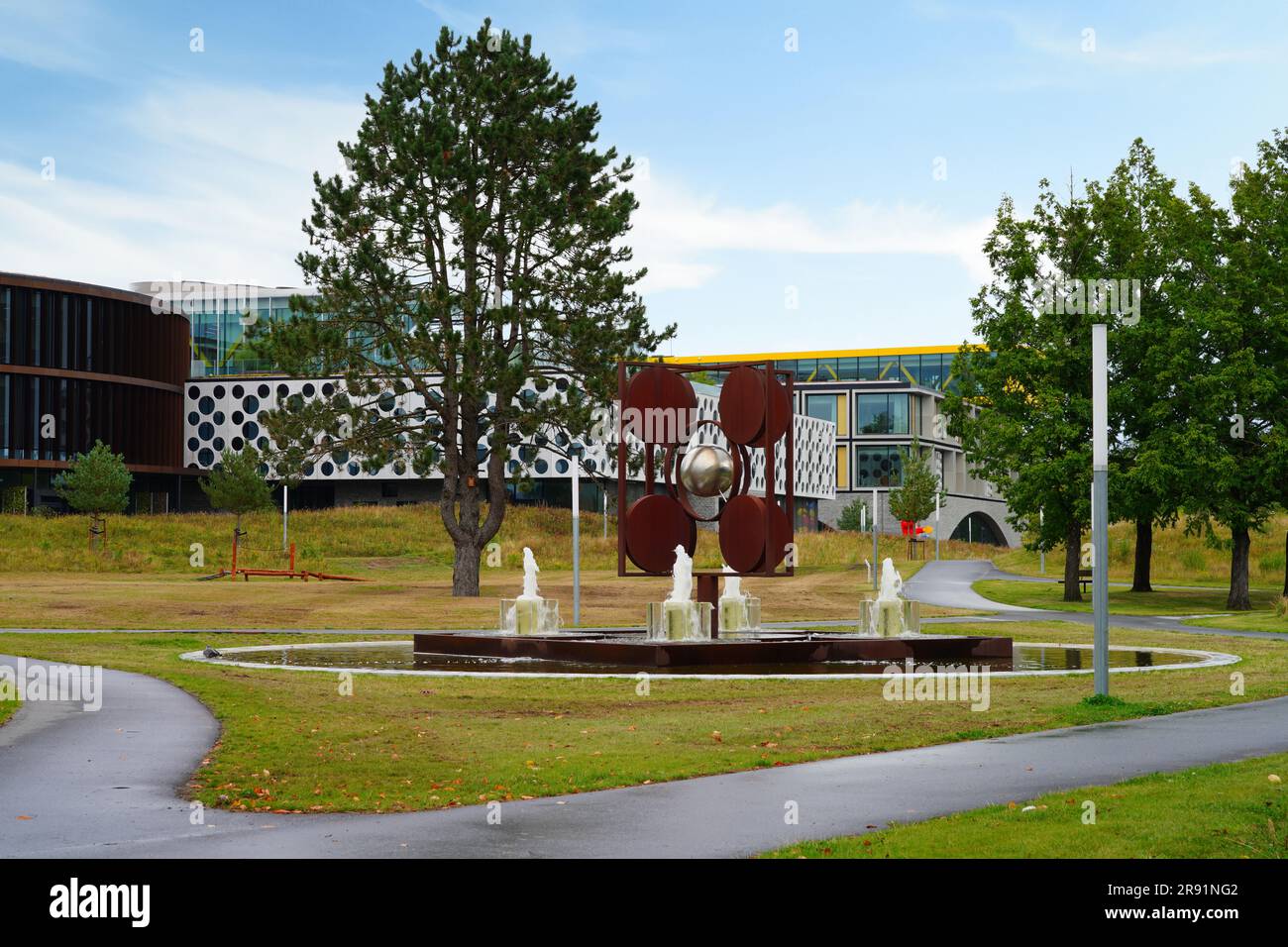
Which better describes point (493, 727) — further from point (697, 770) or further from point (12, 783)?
point (12, 783)

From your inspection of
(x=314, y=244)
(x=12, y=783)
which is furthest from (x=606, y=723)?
(x=314, y=244)

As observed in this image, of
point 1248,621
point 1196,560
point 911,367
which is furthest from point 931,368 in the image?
point 1248,621

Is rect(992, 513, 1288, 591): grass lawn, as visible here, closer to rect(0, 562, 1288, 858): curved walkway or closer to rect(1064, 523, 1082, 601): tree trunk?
rect(1064, 523, 1082, 601): tree trunk

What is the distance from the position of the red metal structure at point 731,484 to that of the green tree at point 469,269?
51.2ft

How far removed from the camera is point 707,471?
25.3 metres

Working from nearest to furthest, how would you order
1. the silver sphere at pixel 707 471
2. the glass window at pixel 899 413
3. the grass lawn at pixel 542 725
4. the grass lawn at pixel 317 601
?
the grass lawn at pixel 542 725, the silver sphere at pixel 707 471, the grass lawn at pixel 317 601, the glass window at pixel 899 413

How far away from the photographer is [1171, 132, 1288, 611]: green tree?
4459 centimetres

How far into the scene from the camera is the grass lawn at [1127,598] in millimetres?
45000

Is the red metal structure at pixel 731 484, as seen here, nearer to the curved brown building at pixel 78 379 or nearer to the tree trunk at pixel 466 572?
the tree trunk at pixel 466 572

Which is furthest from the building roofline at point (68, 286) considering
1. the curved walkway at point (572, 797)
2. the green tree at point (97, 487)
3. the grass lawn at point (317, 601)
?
the curved walkway at point (572, 797)

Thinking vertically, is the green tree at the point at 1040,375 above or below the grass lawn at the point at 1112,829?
above

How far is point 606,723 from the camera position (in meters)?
15.4

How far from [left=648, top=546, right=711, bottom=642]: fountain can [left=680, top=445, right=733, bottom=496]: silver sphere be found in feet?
5.82
